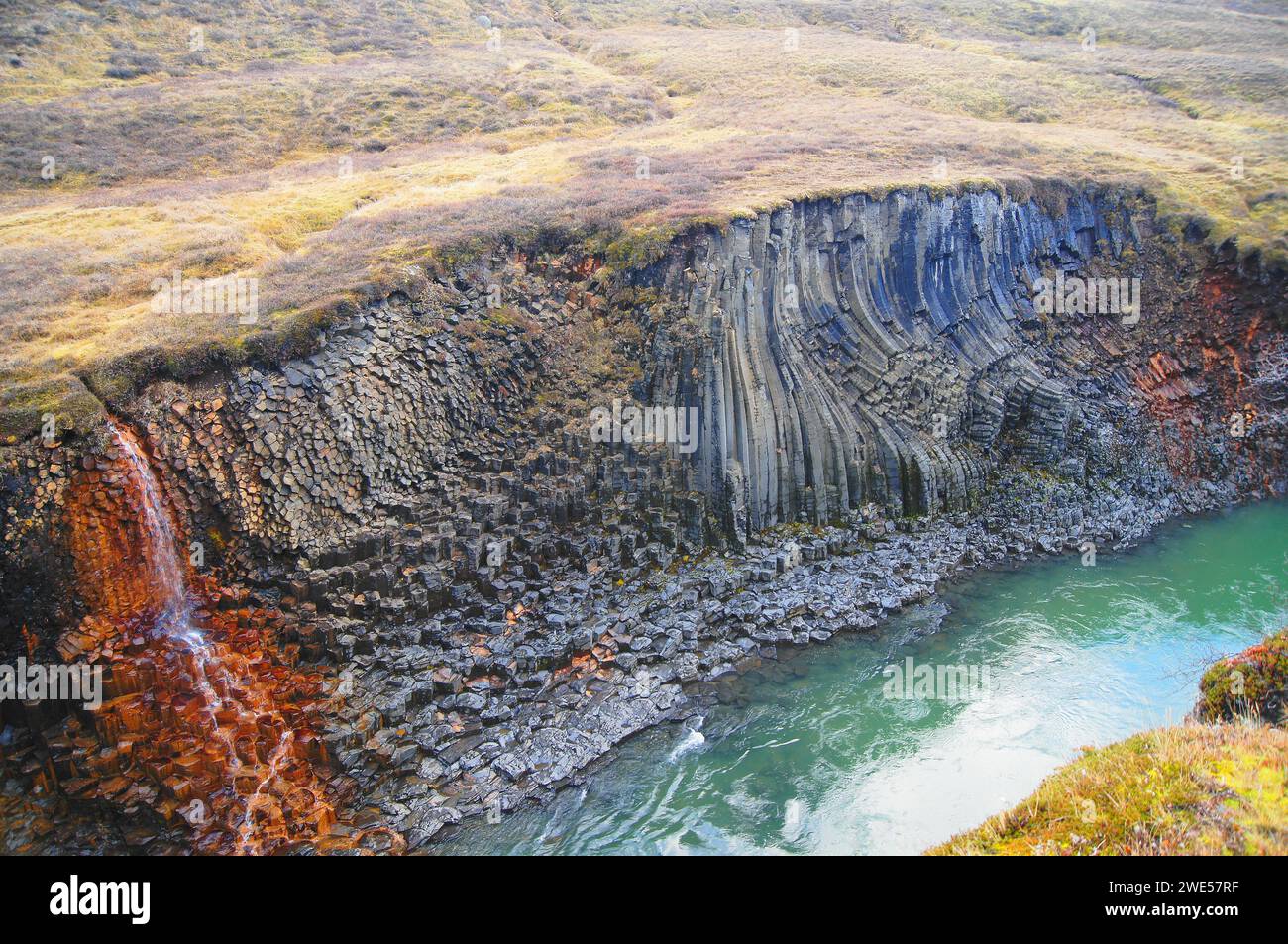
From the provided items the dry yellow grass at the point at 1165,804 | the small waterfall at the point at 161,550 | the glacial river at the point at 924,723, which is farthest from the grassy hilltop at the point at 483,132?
the dry yellow grass at the point at 1165,804

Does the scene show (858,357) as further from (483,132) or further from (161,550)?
(483,132)

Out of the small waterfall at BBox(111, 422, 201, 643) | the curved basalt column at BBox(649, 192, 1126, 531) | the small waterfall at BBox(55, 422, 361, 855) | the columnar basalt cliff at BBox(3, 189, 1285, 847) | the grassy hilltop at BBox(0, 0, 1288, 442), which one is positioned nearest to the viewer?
the small waterfall at BBox(55, 422, 361, 855)

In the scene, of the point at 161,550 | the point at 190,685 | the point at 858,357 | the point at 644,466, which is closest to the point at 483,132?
the point at 858,357

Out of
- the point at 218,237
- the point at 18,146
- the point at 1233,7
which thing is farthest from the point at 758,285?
the point at 1233,7

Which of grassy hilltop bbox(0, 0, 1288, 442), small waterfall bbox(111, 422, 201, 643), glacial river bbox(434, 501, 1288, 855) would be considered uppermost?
grassy hilltop bbox(0, 0, 1288, 442)

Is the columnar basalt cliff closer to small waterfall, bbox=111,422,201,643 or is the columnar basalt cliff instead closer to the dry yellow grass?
small waterfall, bbox=111,422,201,643

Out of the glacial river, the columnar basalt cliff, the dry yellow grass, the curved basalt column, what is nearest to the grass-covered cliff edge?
→ the dry yellow grass
